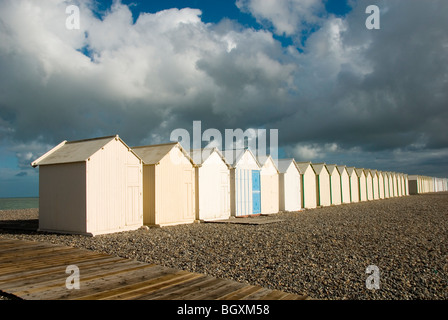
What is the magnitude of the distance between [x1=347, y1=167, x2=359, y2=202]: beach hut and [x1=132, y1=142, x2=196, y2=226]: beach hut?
79.4 feet

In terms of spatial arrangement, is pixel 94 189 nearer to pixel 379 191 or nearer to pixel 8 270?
pixel 8 270

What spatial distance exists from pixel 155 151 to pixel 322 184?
17.4m

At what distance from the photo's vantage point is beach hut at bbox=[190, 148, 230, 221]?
16250 mm

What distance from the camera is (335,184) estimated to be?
3116cm

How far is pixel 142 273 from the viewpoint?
20.6 feet

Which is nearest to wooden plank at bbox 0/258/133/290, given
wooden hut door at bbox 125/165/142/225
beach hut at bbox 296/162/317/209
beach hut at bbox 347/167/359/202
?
wooden hut door at bbox 125/165/142/225

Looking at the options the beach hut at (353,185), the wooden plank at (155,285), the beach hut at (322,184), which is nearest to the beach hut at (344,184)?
the beach hut at (353,185)

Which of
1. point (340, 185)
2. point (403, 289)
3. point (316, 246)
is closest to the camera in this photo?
point (403, 289)

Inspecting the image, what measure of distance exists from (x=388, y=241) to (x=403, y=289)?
205 inches

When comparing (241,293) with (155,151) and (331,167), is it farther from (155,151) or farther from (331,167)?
(331,167)

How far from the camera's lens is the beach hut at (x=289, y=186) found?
2300cm

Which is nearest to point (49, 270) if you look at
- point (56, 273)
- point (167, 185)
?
point (56, 273)

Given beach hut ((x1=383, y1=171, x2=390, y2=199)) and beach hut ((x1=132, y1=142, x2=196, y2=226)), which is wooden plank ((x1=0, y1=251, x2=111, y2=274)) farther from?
beach hut ((x1=383, y1=171, x2=390, y2=199))
